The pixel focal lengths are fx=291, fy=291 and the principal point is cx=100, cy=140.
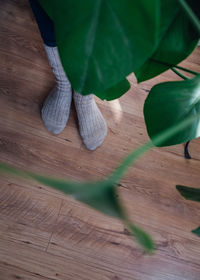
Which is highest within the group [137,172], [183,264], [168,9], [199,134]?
[168,9]

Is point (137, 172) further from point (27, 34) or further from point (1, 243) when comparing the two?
point (27, 34)

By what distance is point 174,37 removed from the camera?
1.25 ft

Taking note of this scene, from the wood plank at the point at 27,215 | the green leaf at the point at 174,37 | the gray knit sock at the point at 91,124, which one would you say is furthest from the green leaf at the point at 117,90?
the wood plank at the point at 27,215

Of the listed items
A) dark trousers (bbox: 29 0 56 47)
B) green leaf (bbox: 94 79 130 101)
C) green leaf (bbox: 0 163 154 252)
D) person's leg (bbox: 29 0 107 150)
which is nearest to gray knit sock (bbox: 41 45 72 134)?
person's leg (bbox: 29 0 107 150)

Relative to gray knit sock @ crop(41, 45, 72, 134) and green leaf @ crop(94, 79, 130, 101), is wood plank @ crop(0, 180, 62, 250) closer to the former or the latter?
gray knit sock @ crop(41, 45, 72, 134)

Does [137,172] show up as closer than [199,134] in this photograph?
No

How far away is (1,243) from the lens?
0.96m

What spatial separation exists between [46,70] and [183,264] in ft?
2.84

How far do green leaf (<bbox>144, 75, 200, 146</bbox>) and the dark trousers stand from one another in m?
0.38

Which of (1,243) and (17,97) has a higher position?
(17,97)

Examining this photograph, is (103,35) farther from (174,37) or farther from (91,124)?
A: (91,124)

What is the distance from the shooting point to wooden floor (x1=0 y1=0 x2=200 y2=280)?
0.96 m

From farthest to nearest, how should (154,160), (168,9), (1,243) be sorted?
1. (154,160)
2. (1,243)
3. (168,9)

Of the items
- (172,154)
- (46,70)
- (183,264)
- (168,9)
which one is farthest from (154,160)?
(168,9)
